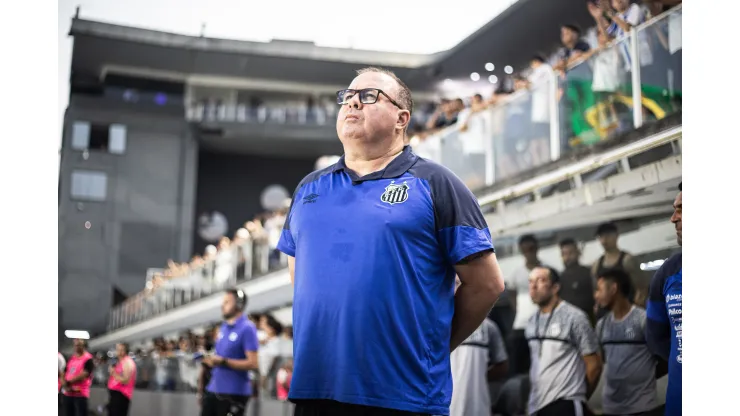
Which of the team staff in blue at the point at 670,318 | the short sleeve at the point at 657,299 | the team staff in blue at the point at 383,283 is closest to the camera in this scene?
the team staff in blue at the point at 383,283

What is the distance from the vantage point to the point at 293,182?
7.66 metres

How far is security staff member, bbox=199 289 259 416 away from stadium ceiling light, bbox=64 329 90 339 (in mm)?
756

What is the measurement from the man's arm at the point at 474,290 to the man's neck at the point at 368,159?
0.34 m

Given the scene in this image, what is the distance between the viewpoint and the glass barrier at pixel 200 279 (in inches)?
234

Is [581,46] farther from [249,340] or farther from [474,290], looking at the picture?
[474,290]

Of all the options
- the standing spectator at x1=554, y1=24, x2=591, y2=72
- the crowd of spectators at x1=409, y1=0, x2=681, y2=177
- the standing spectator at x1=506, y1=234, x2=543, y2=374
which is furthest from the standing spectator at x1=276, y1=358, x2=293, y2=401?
the standing spectator at x1=554, y1=24, x2=591, y2=72

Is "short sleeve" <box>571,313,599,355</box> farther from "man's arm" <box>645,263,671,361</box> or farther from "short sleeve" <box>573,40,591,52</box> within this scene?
"short sleeve" <box>573,40,591,52</box>

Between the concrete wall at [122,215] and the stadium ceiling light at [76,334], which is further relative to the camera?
the concrete wall at [122,215]

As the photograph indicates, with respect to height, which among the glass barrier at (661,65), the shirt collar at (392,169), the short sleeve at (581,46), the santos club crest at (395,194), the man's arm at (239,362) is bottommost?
the man's arm at (239,362)

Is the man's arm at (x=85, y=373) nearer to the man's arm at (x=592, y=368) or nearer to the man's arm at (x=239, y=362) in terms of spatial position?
the man's arm at (x=239, y=362)

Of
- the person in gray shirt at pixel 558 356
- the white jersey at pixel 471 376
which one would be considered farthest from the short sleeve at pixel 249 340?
the person in gray shirt at pixel 558 356

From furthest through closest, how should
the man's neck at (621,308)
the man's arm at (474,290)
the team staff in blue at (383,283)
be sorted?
the man's neck at (621,308) < the man's arm at (474,290) < the team staff in blue at (383,283)

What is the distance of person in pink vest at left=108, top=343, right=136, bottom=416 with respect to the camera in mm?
5457

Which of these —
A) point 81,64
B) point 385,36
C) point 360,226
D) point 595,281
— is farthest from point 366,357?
point 595,281
